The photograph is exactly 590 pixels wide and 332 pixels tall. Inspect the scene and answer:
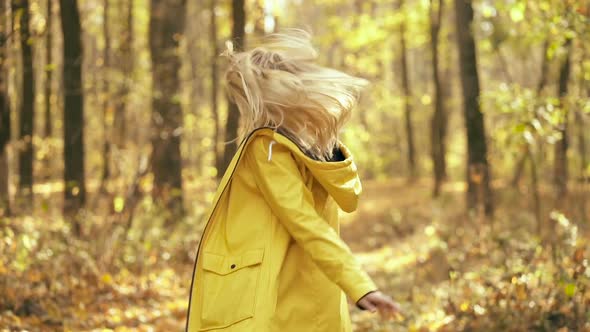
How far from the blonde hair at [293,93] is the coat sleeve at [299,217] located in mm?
123

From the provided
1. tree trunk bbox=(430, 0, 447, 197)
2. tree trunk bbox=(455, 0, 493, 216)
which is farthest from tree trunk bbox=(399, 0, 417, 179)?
tree trunk bbox=(455, 0, 493, 216)

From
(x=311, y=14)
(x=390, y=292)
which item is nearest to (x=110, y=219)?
(x=390, y=292)

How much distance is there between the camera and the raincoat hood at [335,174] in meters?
2.88

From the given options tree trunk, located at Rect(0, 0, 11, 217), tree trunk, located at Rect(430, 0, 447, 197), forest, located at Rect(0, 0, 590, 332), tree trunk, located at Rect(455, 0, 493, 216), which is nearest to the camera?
forest, located at Rect(0, 0, 590, 332)

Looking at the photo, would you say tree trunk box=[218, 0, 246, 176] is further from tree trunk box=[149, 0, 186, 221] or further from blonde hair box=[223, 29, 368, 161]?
blonde hair box=[223, 29, 368, 161]

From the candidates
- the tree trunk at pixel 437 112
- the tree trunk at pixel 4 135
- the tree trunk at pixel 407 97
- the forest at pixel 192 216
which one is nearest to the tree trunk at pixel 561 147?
the forest at pixel 192 216

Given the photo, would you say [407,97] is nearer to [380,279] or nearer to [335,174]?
[380,279]

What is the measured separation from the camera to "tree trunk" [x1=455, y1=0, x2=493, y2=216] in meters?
12.1

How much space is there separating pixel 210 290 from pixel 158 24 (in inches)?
365

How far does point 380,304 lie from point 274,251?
50 cm

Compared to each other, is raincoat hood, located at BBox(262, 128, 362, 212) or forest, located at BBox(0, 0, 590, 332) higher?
raincoat hood, located at BBox(262, 128, 362, 212)

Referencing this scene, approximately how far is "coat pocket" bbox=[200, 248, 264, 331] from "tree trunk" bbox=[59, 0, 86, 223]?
7291 mm

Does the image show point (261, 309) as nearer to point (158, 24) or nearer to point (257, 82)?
point (257, 82)

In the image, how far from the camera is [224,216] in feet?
9.84
